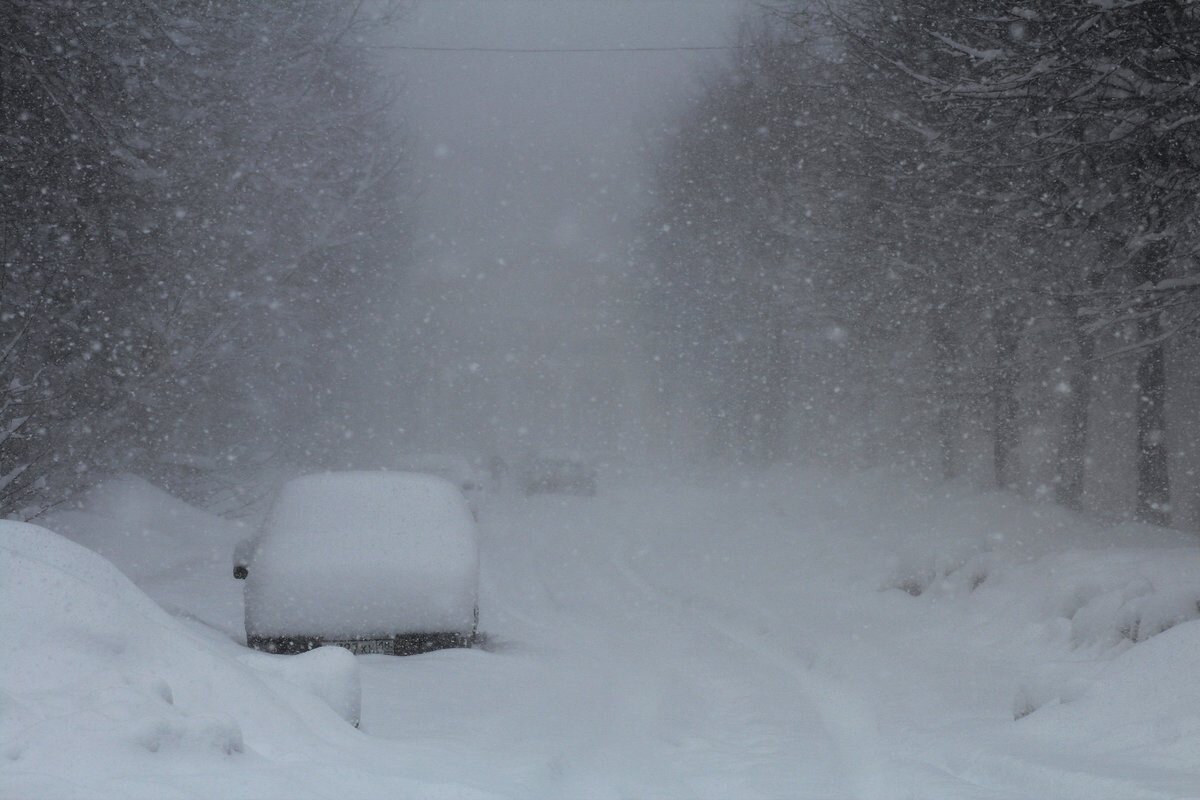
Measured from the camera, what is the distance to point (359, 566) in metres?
8.70

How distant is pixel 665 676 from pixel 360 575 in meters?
2.74

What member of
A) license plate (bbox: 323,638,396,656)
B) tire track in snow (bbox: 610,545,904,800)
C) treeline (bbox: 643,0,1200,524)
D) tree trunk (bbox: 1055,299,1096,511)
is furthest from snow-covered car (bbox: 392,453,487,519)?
license plate (bbox: 323,638,396,656)

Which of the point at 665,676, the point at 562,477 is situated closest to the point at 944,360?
the point at 665,676

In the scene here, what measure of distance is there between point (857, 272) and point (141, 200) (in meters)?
10.7

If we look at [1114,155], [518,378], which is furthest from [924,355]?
[518,378]

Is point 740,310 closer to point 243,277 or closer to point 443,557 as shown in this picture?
point 243,277

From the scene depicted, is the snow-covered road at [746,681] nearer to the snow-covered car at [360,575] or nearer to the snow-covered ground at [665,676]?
the snow-covered ground at [665,676]

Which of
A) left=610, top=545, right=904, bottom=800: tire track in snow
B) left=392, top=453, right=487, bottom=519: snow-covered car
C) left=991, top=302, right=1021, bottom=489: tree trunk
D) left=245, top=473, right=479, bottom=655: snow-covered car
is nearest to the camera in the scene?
left=610, top=545, right=904, bottom=800: tire track in snow

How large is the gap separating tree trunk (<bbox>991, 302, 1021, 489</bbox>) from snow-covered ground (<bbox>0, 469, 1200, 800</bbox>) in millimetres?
1036

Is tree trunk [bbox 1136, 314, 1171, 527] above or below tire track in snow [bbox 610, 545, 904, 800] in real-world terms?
above

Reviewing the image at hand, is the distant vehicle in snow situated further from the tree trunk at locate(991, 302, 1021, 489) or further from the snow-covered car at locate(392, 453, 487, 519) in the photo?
the tree trunk at locate(991, 302, 1021, 489)

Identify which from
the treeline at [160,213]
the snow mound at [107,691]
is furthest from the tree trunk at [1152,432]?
the treeline at [160,213]

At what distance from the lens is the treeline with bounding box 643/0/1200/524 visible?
9.77m

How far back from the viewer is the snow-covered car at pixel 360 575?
8.46 meters
